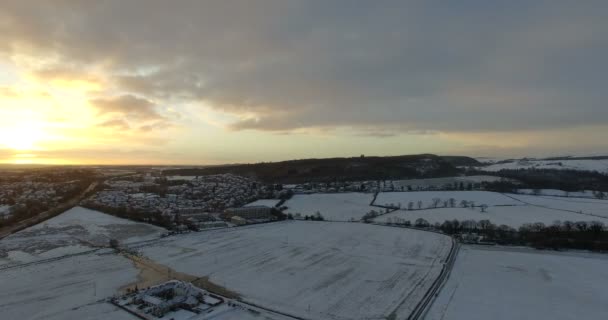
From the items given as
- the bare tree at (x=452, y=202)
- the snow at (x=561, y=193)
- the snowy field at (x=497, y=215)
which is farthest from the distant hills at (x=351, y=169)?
the snowy field at (x=497, y=215)

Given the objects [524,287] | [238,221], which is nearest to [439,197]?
[238,221]

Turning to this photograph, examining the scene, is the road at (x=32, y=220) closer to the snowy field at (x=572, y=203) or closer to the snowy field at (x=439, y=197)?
the snowy field at (x=439, y=197)

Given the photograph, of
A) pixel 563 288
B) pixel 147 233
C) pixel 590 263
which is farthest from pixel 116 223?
pixel 590 263

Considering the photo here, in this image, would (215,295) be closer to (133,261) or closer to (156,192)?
(133,261)

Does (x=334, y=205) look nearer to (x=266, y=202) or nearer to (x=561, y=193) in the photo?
(x=266, y=202)

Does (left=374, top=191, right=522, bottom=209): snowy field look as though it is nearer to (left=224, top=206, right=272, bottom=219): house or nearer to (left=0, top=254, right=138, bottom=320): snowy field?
(left=224, top=206, right=272, bottom=219): house

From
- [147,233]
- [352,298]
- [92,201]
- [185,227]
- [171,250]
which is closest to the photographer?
[352,298]
